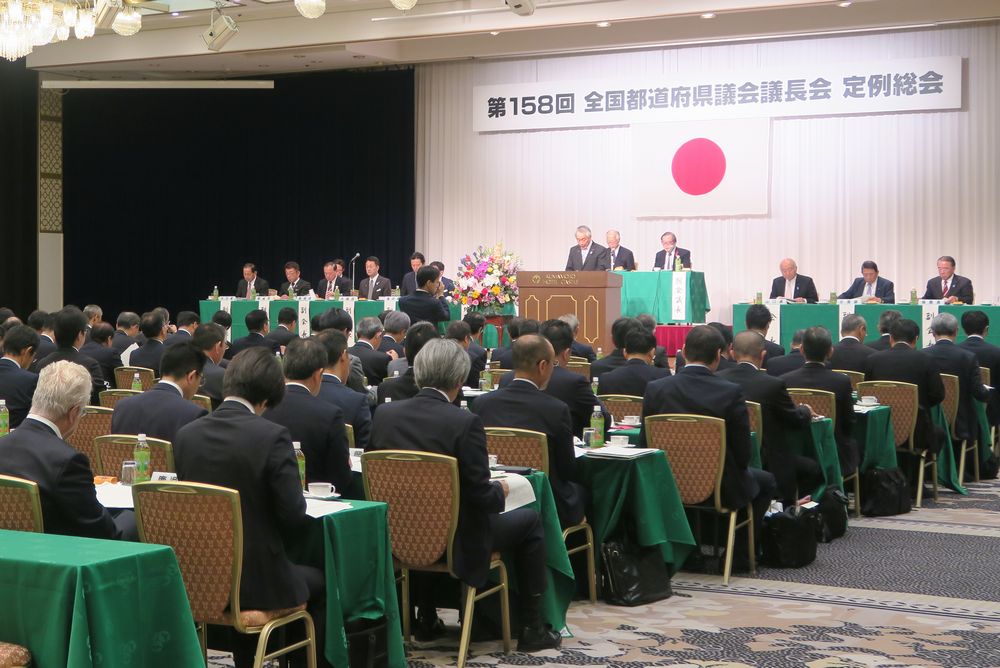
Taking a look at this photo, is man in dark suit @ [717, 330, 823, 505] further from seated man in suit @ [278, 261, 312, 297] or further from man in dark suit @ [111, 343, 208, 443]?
seated man in suit @ [278, 261, 312, 297]

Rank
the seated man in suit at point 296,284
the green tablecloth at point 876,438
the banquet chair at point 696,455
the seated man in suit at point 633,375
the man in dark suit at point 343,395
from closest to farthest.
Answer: the man in dark suit at point 343,395 < the banquet chair at point 696,455 < the seated man in suit at point 633,375 < the green tablecloth at point 876,438 < the seated man in suit at point 296,284

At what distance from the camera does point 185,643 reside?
3006 mm

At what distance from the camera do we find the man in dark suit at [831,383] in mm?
7152

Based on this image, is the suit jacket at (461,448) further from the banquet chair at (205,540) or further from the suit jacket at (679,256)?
the suit jacket at (679,256)

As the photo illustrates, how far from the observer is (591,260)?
47.7ft

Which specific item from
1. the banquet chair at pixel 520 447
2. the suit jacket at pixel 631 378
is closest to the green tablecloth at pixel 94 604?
the banquet chair at pixel 520 447

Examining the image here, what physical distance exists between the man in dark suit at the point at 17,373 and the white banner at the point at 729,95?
34.5ft

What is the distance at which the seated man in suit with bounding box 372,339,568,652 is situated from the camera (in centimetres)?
422

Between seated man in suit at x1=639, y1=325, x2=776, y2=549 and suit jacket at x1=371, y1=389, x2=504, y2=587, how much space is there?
176cm

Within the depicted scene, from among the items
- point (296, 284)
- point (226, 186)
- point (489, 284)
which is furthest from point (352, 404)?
point (226, 186)

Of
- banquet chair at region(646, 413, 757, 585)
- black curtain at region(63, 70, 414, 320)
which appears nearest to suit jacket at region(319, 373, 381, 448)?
banquet chair at region(646, 413, 757, 585)

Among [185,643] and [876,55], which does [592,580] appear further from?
[876,55]

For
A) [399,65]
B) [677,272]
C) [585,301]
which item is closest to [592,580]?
[585,301]

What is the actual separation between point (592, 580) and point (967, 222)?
10.6 meters
